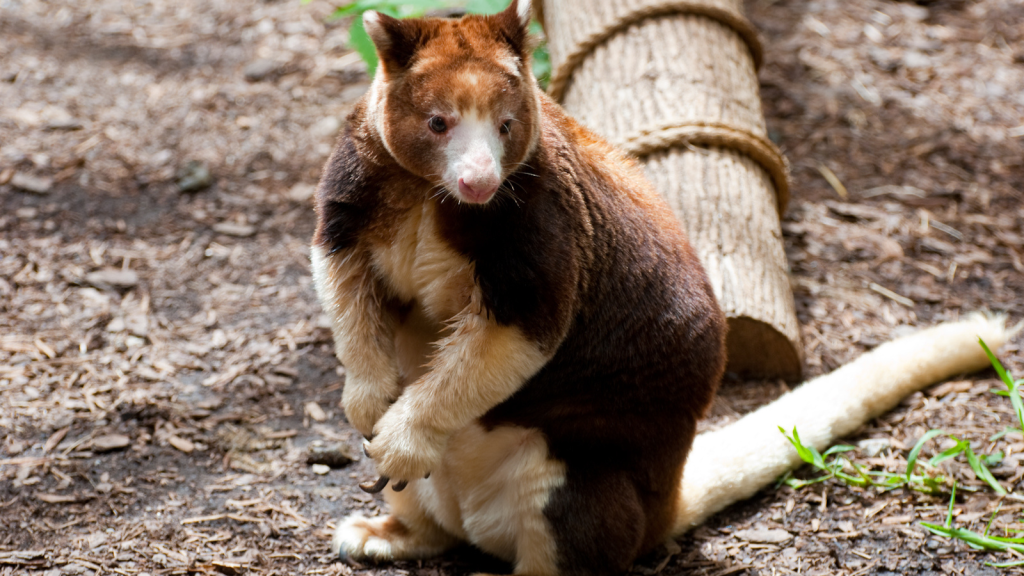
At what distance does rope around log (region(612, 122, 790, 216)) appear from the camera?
460 centimetres

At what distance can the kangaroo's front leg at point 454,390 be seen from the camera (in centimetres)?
300

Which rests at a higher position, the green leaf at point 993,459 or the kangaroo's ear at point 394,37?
the kangaroo's ear at point 394,37

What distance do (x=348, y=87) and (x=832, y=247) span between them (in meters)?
3.77

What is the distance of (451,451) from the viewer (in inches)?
135

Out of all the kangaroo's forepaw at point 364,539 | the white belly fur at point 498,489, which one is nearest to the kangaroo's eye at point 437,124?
the white belly fur at point 498,489

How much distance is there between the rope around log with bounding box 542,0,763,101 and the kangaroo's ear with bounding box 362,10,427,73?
90.9 inches

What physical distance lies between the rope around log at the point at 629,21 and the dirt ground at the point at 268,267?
4.51 ft

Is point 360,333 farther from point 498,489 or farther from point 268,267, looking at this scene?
point 268,267

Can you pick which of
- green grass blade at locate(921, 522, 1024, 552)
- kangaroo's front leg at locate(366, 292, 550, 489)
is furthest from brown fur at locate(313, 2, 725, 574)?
green grass blade at locate(921, 522, 1024, 552)

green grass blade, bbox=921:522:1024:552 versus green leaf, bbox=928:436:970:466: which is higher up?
green leaf, bbox=928:436:970:466

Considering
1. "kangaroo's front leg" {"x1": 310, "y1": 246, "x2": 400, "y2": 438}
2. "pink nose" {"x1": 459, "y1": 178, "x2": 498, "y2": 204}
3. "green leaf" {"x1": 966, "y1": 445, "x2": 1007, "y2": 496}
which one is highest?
"pink nose" {"x1": 459, "y1": 178, "x2": 498, "y2": 204}

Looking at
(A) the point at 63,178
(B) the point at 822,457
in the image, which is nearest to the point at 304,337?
(A) the point at 63,178

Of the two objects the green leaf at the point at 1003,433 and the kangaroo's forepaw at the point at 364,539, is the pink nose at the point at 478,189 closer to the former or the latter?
the kangaroo's forepaw at the point at 364,539

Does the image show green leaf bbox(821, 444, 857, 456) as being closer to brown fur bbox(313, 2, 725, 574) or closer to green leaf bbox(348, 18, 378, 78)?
brown fur bbox(313, 2, 725, 574)
